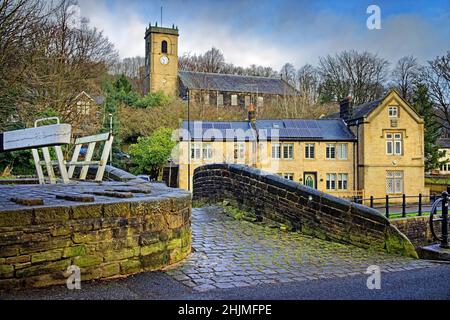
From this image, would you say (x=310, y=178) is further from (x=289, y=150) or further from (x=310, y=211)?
(x=310, y=211)

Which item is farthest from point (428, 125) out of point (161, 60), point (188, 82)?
point (161, 60)

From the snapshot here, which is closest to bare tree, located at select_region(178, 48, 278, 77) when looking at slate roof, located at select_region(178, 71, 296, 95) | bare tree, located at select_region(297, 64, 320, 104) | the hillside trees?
slate roof, located at select_region(178, 71, 296, 95)

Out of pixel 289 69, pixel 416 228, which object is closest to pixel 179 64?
pixel 289 69

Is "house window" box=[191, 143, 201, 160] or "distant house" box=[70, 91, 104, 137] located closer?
"distant house" box=[70, 91, 104, 137]

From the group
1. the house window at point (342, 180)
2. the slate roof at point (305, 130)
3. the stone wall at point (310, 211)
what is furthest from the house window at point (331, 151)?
the stone wall at point (310, 211)

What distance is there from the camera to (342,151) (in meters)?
37.3

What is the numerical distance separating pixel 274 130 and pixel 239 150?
12.0 feet

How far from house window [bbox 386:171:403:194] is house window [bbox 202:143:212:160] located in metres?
15.7

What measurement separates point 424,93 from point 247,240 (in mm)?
43339

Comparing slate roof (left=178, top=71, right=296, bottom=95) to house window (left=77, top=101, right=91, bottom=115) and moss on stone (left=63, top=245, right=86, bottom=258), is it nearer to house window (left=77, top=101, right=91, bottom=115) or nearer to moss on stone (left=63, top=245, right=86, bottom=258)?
house window (left=77, top=101, right=91, bottom=115)

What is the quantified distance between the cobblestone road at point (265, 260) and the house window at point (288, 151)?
28.1 metres

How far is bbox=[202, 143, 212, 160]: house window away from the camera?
1383 inches

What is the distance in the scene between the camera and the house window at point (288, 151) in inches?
1447

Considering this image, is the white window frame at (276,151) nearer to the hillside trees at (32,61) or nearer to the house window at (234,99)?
the hillside trees at (32,61)
